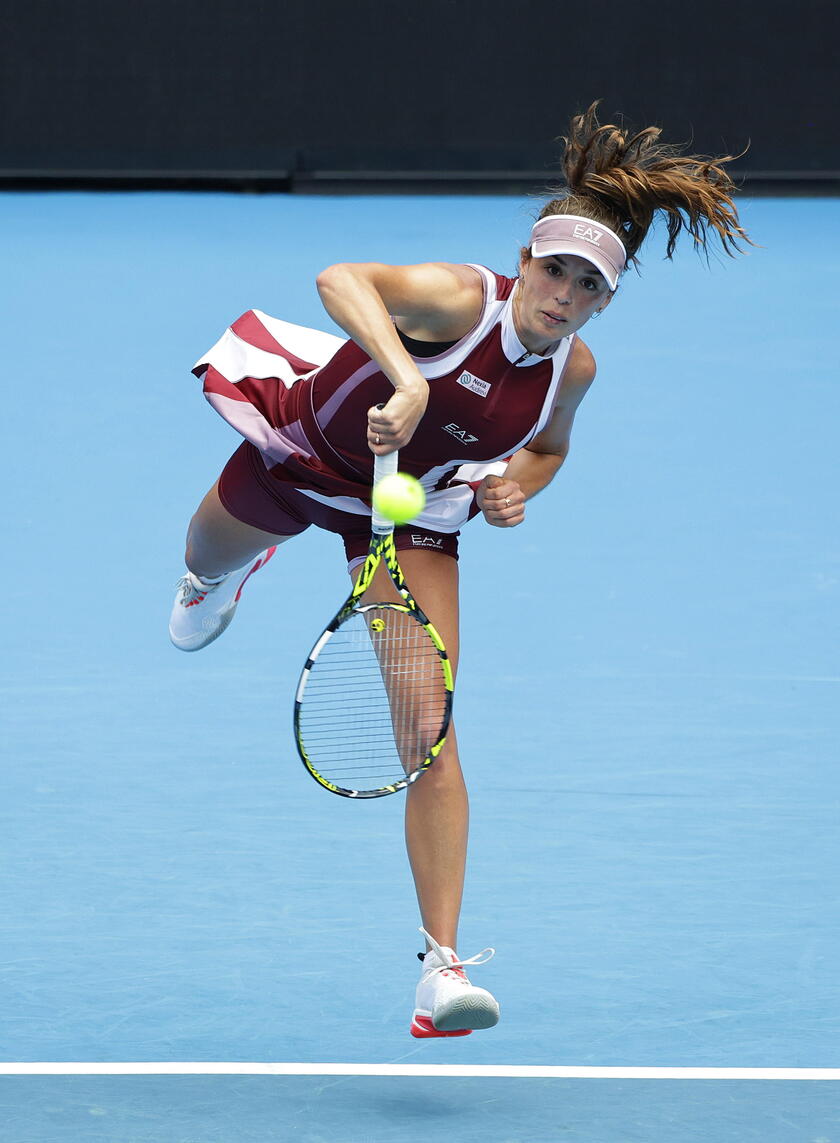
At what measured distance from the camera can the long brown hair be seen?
3.45 meters

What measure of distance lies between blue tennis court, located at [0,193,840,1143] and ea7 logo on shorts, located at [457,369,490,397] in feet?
1.26

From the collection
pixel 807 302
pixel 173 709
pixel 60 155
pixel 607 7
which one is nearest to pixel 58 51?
pixel 60 155

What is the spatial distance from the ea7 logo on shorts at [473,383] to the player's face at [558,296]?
0.12 meters

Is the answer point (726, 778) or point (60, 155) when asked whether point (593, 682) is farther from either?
point (60, 155)

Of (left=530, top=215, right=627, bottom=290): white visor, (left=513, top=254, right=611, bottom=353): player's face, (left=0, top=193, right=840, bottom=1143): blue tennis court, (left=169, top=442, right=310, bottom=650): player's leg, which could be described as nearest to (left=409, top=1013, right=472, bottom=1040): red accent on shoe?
(left=0, top=193, right=840, bottom=1143): blue tennis court

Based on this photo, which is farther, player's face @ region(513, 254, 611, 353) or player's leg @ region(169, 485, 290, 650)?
player's leg @ region(169, 485, 290, 650)

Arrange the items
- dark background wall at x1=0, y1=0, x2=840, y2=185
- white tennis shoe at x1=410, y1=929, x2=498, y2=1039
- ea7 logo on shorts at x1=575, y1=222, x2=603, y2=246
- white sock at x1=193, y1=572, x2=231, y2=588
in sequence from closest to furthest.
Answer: white tennis shoe at x1=410, y1=929, x2=498, y2=1039 < ea7 logo on shorts at x1=575, y1=222, x2=603, y2=246 < white sock at x1=193, y1=572, x2=231, y2=588 < dark background wall at x1=0, y1=0, x2=840, y2=185

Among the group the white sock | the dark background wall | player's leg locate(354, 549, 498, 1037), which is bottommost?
player's leg locate(354, 549, 498, 1037)

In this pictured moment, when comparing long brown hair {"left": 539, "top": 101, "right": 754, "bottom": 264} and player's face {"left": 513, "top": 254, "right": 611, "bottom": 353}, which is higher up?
long brown hair {"left": 539, "top": 101, "right": 754, "bottom": 264}

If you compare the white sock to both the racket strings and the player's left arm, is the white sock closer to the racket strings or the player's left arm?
the racket strings

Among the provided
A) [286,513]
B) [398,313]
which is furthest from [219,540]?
[398,313]

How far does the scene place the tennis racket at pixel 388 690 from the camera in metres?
3.39

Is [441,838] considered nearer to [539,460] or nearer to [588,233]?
[539,460]

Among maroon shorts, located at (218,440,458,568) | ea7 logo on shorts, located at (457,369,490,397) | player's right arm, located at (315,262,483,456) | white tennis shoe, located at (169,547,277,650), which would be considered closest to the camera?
A: player's right arm, located at (315,262,483,456)
